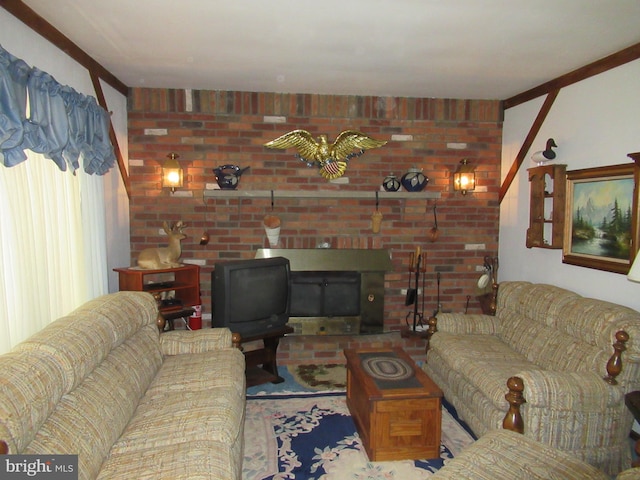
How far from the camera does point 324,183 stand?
419 cm

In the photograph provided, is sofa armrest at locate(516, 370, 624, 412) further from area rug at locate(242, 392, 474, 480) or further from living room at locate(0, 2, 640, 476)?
living room at locate(0, 2, 640, 476)

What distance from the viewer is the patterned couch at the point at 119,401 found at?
162 cm

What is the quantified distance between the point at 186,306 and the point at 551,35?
3337 mm

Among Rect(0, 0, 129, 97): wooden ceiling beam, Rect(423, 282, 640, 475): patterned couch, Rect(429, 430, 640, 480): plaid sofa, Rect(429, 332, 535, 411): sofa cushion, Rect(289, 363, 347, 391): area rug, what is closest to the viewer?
Rect(429, 430, 640, 480): plaid sofa

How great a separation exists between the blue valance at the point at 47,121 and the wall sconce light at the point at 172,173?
77 cm

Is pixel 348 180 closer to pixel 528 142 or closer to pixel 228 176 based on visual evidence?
pixel 228 176

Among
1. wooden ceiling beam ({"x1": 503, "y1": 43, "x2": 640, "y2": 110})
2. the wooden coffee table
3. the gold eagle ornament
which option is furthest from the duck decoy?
the wooden coffee table

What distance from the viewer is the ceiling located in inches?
90.0

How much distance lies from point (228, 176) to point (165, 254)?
0.89 meters

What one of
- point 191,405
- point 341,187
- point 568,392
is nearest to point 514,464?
point 568,392

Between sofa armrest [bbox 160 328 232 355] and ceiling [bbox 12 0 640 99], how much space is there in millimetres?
2004

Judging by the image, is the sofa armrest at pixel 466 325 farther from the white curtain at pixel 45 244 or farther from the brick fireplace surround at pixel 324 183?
the white curtain at pixel 45 244

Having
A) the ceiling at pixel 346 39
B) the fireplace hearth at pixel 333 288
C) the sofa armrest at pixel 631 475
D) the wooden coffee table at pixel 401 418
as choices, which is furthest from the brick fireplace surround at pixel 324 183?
the sofa armrest at pixel 631 475

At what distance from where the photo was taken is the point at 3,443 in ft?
4.34
